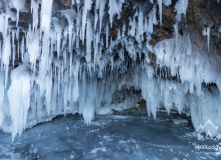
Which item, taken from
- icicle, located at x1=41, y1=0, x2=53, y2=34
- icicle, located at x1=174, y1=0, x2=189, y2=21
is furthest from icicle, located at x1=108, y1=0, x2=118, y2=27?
icicle, located at x1=174, y1=0, x2=189, y2=21

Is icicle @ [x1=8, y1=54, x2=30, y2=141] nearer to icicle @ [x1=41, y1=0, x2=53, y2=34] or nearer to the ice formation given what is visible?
the ice formation

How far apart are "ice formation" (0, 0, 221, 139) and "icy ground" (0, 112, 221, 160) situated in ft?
2.40

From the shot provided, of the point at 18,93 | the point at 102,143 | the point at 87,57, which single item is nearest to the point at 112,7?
the point at 87,57

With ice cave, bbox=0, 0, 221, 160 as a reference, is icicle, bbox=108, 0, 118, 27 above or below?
above

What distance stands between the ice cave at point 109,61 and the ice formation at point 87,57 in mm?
27

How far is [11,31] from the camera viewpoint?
3855 millimetres

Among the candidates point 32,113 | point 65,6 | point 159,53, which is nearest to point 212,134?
point 159,53

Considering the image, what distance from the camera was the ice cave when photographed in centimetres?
356

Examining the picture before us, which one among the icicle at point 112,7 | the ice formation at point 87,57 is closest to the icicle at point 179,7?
the ice formation at point 87,57

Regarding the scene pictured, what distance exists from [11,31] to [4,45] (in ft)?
1.61

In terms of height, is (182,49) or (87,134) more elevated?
(182,49)

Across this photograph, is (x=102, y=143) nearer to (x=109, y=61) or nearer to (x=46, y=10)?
(x=109, y=61)

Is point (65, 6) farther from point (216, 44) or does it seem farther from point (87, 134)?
point (87, 134)

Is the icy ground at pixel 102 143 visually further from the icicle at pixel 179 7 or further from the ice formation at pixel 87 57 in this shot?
the icicle at pixel 179 7
